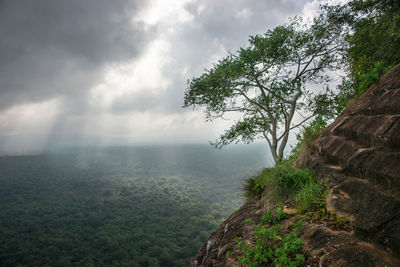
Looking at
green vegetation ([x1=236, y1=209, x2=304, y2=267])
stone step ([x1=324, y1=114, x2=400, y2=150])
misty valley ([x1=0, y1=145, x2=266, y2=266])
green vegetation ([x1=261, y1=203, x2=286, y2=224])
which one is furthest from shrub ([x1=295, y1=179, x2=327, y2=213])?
misty valley ([x1=0, y1=145, x2=266, y2=266])

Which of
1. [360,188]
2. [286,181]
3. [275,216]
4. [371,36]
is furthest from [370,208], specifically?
[371,36]

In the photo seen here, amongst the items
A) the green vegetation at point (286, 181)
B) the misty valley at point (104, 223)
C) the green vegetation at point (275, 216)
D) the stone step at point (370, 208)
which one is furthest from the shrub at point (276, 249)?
the misty valley at point (104, 223)

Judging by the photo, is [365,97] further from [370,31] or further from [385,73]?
[370,31]

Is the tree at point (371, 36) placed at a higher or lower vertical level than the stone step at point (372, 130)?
higher

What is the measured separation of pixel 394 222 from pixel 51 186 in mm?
235926

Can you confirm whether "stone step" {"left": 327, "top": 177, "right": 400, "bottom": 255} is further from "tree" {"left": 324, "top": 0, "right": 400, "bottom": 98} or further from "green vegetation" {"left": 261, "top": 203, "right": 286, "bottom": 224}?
"tree" {"left": 324, "top": 0, "right": 400, "bottom": 98}

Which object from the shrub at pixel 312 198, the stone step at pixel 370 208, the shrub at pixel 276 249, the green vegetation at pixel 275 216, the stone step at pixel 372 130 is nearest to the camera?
the stone step at pixel 370 208

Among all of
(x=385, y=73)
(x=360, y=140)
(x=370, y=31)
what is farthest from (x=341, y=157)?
(x=370, y=31)

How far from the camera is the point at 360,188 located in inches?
143

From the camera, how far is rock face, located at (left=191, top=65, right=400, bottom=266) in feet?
8.98

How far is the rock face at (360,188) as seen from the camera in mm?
2738

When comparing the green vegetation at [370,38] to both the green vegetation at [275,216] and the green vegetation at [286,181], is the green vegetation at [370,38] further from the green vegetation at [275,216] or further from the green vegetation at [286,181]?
the green vegetation at [275,216]

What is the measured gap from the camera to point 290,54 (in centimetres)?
1012

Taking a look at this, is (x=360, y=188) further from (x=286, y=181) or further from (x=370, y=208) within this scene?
(x=286, y=181)
